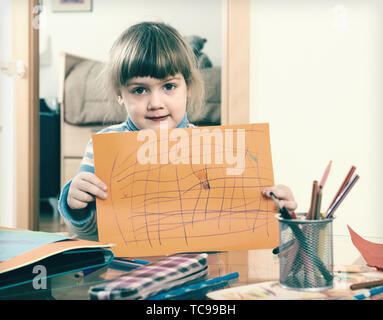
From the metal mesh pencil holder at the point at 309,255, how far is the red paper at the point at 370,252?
0.13 meters

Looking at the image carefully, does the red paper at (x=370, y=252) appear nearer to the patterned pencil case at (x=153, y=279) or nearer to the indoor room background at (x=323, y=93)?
the patterned pencil case at (x=153, y=279)

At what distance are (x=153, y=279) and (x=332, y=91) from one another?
54.8 inches

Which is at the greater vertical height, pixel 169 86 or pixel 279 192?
pixel 169 86

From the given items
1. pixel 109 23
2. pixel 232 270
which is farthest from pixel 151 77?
pixel 109 23

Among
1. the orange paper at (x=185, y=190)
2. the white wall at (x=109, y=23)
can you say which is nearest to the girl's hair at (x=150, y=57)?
the orange paper at (x=185, y=190)

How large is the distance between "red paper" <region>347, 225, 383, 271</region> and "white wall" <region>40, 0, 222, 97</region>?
4.44 feet

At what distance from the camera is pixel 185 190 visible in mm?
615

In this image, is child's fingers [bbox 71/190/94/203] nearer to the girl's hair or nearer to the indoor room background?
the girl's hair

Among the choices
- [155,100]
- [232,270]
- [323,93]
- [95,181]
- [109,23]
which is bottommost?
[232,270]

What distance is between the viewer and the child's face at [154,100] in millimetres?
887

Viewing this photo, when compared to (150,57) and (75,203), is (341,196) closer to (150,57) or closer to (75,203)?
(75,203)

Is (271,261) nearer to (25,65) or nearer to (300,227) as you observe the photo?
(300,227)

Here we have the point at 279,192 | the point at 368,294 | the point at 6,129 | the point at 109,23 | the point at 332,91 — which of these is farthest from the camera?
the point at 109,23

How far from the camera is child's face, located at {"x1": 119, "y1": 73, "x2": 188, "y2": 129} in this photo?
89 cm
